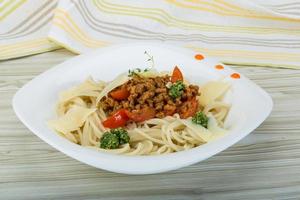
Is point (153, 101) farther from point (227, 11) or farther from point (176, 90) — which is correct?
point (227, 11)

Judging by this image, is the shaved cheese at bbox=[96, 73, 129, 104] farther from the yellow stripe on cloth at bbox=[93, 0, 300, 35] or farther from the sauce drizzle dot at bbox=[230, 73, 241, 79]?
the yellow stripe on cloth at bbox=[93, 0, 300, 35]

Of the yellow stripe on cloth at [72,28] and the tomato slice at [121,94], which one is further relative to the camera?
the yellow stripe on cloth at [72,28]

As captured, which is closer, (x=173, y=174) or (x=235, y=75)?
(x=173, y=174)

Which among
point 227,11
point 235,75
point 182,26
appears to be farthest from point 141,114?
point 227,11

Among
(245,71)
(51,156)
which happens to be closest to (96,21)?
(245,71)

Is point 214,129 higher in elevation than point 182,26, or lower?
lower

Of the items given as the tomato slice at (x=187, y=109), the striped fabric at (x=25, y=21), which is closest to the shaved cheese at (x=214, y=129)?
the tomato slice at (x=187, y=109)

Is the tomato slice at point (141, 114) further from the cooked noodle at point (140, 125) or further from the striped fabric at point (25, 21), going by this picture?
the striped fabric at point (25, 21)
